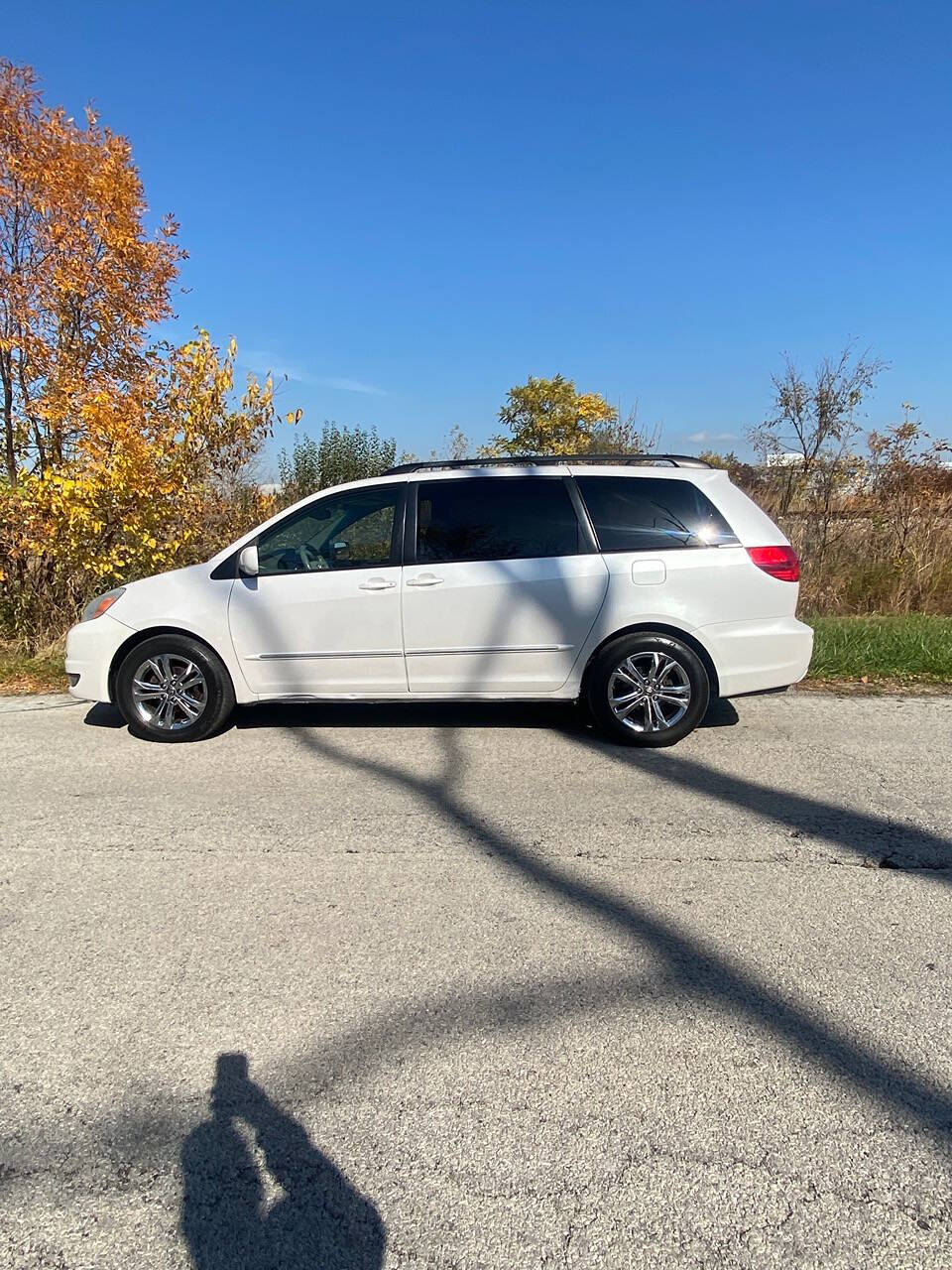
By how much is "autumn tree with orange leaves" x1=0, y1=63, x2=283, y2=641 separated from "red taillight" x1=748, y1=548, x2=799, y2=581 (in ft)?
17.7

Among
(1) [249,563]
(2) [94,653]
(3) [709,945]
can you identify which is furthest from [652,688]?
(2) [94,653]

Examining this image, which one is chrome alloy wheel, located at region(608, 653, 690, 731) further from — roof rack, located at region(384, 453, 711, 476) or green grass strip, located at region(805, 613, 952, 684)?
green grass strip, located at region(805, 613, 952, 684)

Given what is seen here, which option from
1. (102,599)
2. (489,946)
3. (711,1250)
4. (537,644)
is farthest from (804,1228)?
(102,599)

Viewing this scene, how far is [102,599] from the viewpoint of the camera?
18.5 feet

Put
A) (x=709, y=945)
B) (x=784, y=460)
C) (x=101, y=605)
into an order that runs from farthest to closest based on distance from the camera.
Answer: (x=784, y=460)
(x=101, y=605)
(x=709, y=945)

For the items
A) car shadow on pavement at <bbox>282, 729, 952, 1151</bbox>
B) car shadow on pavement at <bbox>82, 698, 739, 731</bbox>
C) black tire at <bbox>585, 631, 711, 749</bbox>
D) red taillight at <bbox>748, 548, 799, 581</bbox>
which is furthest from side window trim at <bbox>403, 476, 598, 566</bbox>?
car shadow on pavement at <bbox>282, 729, 952, 1151</bbox>

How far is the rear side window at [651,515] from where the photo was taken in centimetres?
539

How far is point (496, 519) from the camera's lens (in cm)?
548

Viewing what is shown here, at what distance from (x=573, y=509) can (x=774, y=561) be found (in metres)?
1.39

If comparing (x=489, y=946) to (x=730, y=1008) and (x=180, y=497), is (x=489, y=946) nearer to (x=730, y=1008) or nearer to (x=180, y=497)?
(x=730, y=1008)

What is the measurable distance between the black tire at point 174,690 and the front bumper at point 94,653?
0.11 meters

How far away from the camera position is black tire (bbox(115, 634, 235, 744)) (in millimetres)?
5461

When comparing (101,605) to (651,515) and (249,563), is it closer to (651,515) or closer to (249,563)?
(249,563)

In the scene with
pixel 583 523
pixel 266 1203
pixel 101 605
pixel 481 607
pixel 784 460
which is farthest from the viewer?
pixel 784 460
